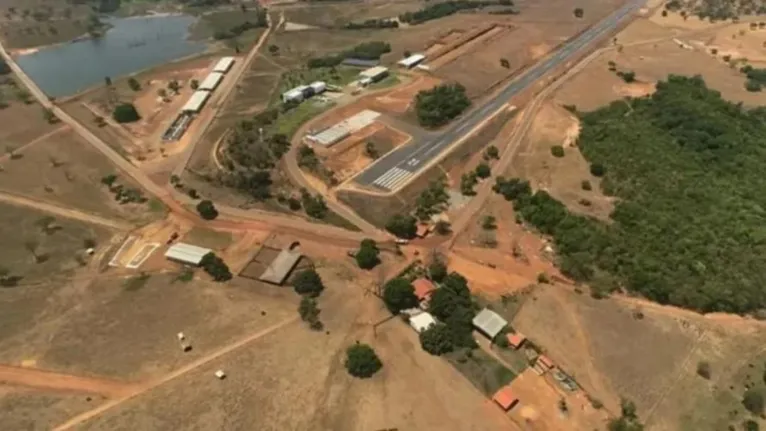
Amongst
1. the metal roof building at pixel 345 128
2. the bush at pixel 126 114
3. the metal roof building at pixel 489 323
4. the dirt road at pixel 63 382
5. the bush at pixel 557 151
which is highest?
the bush at pixel 126 114

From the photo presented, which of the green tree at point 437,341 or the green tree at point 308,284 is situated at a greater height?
the green tree at point 308,284

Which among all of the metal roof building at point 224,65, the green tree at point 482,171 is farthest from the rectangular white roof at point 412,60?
the green tree at point 482,171

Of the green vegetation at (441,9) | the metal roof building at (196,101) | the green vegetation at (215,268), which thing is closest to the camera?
the green vegetation at (215,268)

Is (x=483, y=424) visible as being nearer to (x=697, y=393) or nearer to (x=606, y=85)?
(x=697, y=393)

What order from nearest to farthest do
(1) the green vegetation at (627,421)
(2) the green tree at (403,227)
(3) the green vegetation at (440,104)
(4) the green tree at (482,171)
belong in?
1. (1) the green vegetation at (627,421)
2. (2) the green tree at (403,227)
3. (4) the green tree at (482,171)
4. (3) the green vegetation at (440,104)

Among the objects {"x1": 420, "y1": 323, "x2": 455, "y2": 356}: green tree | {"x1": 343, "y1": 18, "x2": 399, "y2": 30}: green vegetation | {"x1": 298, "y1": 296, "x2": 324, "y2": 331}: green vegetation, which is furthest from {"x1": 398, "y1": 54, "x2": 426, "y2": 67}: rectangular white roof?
{"x1": 420, "y1": 323, "x2": 455, "y2": 356}: green tree

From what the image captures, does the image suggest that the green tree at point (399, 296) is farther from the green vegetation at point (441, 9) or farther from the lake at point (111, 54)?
the green vegetation at point (441, 9)

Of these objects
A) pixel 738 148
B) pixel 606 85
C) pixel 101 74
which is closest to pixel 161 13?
pixel 101 74
